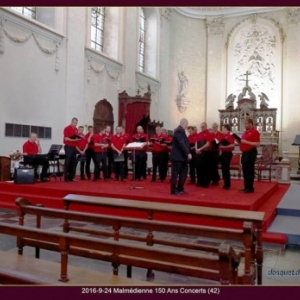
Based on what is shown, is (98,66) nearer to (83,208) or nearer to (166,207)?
(83,208)

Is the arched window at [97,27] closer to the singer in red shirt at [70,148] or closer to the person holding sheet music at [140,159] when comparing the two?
the person holding sheet music at [140,159]

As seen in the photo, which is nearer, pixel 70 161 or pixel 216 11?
pixel 70 161

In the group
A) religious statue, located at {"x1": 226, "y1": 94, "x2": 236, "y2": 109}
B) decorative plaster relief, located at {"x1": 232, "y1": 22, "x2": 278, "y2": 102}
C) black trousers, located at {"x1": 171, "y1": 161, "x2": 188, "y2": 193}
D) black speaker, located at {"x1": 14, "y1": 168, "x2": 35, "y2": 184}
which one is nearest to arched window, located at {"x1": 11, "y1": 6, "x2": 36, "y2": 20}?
black speaker, located at {"x1": 14, "y1": 168, "x2": 35, "y2": 184}

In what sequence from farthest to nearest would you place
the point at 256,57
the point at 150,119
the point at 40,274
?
1. the point at 256,57
2. the point at 150,119
3. the point at 40,274

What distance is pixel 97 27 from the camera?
1495cm

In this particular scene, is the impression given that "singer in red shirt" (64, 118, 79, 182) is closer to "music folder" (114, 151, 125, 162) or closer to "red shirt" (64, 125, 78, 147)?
"red shirt" (64, 125, 78, 147)

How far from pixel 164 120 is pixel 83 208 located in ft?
41.5

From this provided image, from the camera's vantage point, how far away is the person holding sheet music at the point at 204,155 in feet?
27.2

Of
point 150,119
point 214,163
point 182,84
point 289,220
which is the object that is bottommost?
point 289,220

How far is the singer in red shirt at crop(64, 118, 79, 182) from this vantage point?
8695 mm

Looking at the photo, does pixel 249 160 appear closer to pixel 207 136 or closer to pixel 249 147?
pixel 249 147

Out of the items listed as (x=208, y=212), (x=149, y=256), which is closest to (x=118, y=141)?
(x=208, y=212)

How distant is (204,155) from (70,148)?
3.25 metres

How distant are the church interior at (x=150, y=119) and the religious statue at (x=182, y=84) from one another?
0.39ft
